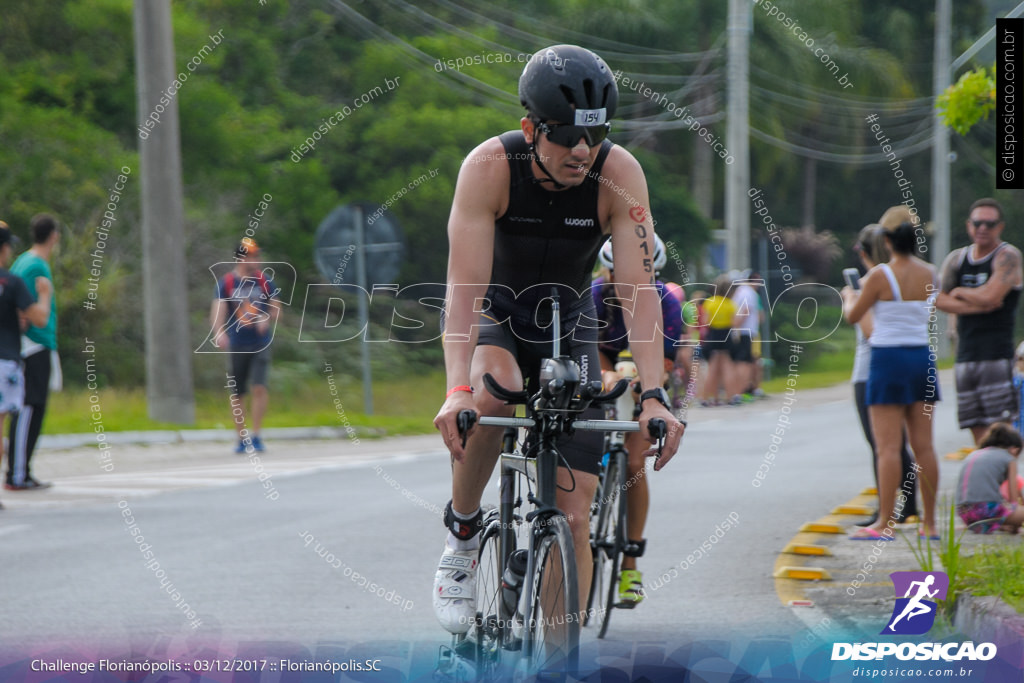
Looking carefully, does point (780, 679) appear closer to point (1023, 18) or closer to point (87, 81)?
point (1023, 18)

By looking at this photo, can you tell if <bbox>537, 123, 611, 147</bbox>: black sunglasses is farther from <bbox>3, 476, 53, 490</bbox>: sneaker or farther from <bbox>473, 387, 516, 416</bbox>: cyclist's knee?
<bbox>3, 476, 53, 490</bbox>: sneaker

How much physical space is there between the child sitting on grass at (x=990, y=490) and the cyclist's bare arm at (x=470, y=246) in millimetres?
4244

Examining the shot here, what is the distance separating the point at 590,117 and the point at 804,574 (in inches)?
154

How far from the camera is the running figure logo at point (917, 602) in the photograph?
5.51 metres

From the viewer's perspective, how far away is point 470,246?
403 centimetres

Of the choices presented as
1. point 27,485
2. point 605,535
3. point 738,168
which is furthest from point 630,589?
point 738,168

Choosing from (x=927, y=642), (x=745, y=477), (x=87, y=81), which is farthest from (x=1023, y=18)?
(x=87, y=81)

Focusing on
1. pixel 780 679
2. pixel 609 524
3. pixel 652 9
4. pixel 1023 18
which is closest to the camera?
pixel 780 679

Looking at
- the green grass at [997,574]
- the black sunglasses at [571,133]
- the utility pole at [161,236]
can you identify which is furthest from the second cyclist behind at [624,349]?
the utility pole at [161,236]

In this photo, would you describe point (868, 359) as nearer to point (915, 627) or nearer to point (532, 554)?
point (915, 627)

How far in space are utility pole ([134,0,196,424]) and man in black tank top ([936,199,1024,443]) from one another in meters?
9.38

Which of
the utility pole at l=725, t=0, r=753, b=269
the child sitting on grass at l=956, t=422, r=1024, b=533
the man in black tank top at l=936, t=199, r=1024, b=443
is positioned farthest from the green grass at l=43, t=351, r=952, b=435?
the child sitting on grass at l=956, t=422, r=1024, b=533

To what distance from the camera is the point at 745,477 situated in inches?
452

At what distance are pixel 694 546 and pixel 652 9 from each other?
81.2 ft
